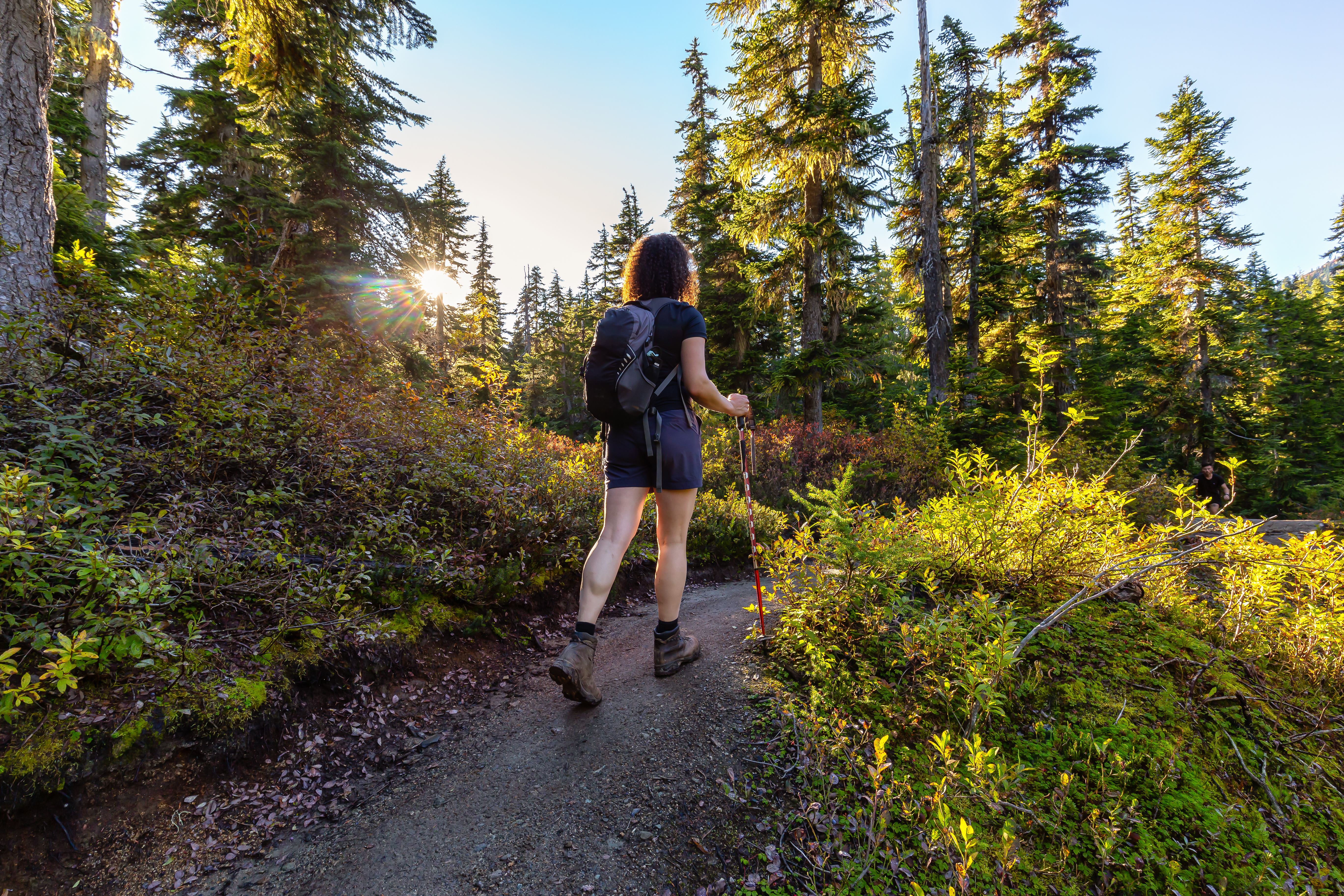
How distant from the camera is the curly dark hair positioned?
311cm

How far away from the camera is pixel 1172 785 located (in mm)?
1886

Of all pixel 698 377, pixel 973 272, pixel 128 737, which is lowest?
pixel 128 737

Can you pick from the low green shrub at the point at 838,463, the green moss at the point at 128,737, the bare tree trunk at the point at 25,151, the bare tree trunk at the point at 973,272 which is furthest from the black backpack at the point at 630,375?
the bare tree trunk at the point at 973,272

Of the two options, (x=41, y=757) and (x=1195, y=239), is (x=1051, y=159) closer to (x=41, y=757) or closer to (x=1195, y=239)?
(x=1195, y=239)

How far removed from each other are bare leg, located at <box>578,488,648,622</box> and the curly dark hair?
4.25 ft

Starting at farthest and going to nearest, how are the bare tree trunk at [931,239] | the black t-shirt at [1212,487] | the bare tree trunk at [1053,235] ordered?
the bare tree trunk at [1053,235] < the black t-shirt at [1212,487] < the bare tree trunk at [931,239]

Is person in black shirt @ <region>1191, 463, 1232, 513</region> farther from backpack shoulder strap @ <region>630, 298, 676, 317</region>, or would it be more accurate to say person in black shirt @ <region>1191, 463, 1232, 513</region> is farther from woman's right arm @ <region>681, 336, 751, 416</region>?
backpack shoulder strap @ <region>630, 298, 676, 317</region>

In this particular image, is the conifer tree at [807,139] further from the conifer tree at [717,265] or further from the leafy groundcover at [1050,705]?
the leafy groundcover at [1050,705]

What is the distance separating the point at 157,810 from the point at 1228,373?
90.8 ft

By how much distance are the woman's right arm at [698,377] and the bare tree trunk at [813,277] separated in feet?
33.5

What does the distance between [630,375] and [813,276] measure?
39.4 ft

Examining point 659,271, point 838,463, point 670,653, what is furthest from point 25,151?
point 838,463

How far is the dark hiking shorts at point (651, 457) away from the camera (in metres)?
2.82

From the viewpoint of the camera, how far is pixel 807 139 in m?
11.7
